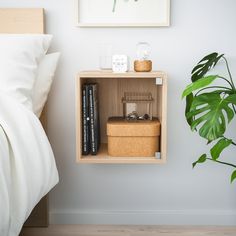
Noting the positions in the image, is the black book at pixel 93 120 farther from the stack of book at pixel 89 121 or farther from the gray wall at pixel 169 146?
the gray wall at pixel 169 146

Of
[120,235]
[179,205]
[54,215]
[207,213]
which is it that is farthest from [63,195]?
[207,213]

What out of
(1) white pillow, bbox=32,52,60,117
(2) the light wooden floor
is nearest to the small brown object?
(1) white pillow, bbox=32,52,60,117

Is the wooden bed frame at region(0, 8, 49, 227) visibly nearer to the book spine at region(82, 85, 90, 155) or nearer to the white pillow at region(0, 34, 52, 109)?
the white pillow at region(0, 34, 52, 109)

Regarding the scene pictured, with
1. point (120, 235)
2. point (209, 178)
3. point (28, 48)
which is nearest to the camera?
point (28, 48)

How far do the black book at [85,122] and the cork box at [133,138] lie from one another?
101 millimetres

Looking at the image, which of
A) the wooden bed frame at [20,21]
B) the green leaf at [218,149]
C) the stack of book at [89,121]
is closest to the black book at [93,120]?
the stack of book at [89,121]

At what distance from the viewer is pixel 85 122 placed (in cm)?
186

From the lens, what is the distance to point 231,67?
2.06 metres

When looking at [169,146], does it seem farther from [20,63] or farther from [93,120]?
[20,63]

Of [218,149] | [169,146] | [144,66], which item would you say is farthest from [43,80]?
[218,149]

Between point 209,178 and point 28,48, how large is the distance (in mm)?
1169

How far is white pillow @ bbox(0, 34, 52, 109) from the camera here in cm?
161

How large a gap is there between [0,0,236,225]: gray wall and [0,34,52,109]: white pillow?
0.27m

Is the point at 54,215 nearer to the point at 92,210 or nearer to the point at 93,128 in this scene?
the point at 92,210
